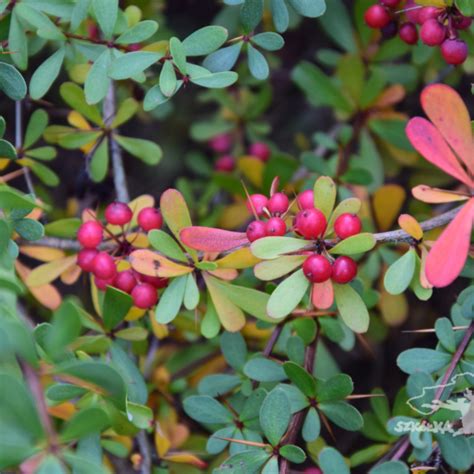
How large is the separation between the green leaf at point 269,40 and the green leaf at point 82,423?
619 millimetres

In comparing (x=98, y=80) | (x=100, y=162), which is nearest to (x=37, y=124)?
(x=100, y=162)

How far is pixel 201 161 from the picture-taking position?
197cm

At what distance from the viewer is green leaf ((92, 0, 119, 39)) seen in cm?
105

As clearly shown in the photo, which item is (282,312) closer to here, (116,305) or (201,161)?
(116,305)

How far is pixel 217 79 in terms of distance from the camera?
101cm

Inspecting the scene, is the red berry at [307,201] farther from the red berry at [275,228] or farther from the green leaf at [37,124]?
the green leaf at [37,124]

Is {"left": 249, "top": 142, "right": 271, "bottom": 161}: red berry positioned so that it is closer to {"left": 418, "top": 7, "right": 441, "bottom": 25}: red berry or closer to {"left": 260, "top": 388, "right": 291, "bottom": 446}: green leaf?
{"left": 418, "top": 7, "right": 441, "bottom": 25}: red berry

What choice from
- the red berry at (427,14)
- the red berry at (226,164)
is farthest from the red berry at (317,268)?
the red berry at (226,164)

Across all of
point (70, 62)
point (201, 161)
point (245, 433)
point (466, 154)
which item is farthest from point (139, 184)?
point (466, 154)

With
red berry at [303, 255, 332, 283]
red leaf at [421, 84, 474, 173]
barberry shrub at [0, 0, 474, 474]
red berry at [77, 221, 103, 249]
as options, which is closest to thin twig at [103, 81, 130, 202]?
barberry shrub at [0, 0, 474, 474]

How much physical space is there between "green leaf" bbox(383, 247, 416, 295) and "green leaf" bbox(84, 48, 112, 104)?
494 mm

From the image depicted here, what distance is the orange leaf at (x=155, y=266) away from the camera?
1021mm

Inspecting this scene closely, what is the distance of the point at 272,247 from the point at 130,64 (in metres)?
0.34

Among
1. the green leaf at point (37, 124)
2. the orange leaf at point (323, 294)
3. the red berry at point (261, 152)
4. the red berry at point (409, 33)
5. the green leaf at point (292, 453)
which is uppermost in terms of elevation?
the red berry at point (409, 33)
